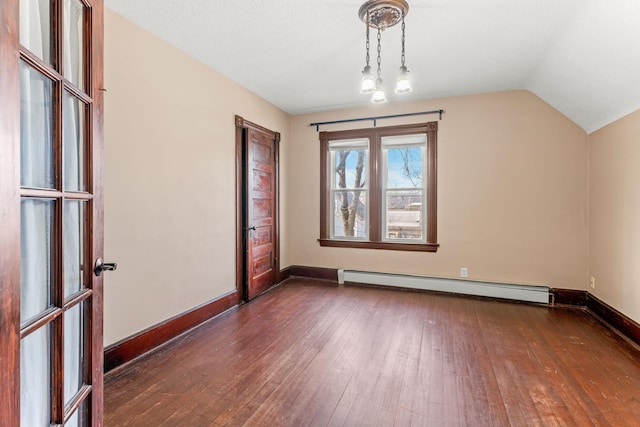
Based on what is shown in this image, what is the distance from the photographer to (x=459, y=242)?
13.7 feet

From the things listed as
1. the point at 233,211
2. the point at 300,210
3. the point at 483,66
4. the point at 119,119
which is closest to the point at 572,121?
the point at 483,66

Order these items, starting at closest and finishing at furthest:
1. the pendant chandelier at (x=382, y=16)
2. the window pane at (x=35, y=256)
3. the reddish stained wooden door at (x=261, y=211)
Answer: the window pane at (x=35, y=256), the pendant chandelier at (x=382, y=16), the reddish stained wooden door at (x=261, y=211)

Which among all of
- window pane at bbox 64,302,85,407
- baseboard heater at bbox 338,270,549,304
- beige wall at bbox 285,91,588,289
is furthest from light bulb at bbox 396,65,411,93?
baseboard heater at bbox 338,270,549,304

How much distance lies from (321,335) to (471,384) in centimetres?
130

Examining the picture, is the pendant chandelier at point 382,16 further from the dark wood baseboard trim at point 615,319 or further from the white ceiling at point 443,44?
the dark wood baseboard trim at point 615,319

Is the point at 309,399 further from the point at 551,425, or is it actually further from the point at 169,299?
the point at 169,299

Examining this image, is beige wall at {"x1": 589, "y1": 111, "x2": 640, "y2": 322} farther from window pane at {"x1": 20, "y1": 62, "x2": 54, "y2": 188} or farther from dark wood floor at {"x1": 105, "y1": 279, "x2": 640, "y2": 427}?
window pane at {"x1": 20, "y1": 62, "x2": 54, "y2": 188}

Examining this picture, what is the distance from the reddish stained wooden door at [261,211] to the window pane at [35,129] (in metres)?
2.87

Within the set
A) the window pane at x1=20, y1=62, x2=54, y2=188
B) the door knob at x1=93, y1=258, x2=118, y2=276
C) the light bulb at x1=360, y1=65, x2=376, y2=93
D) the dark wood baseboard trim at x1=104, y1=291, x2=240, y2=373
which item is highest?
the light bulb at x1=360, y1=65, x2=376, y2=93

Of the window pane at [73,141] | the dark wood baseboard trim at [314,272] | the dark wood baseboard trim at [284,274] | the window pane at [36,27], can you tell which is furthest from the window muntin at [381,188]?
the window pane at [36,27]

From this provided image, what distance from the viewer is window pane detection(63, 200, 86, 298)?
3.74 ft

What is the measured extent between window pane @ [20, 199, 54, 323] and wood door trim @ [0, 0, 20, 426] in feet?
0.45

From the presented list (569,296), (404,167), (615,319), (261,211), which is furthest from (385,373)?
(404,167)

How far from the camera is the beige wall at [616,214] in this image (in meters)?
2.80
